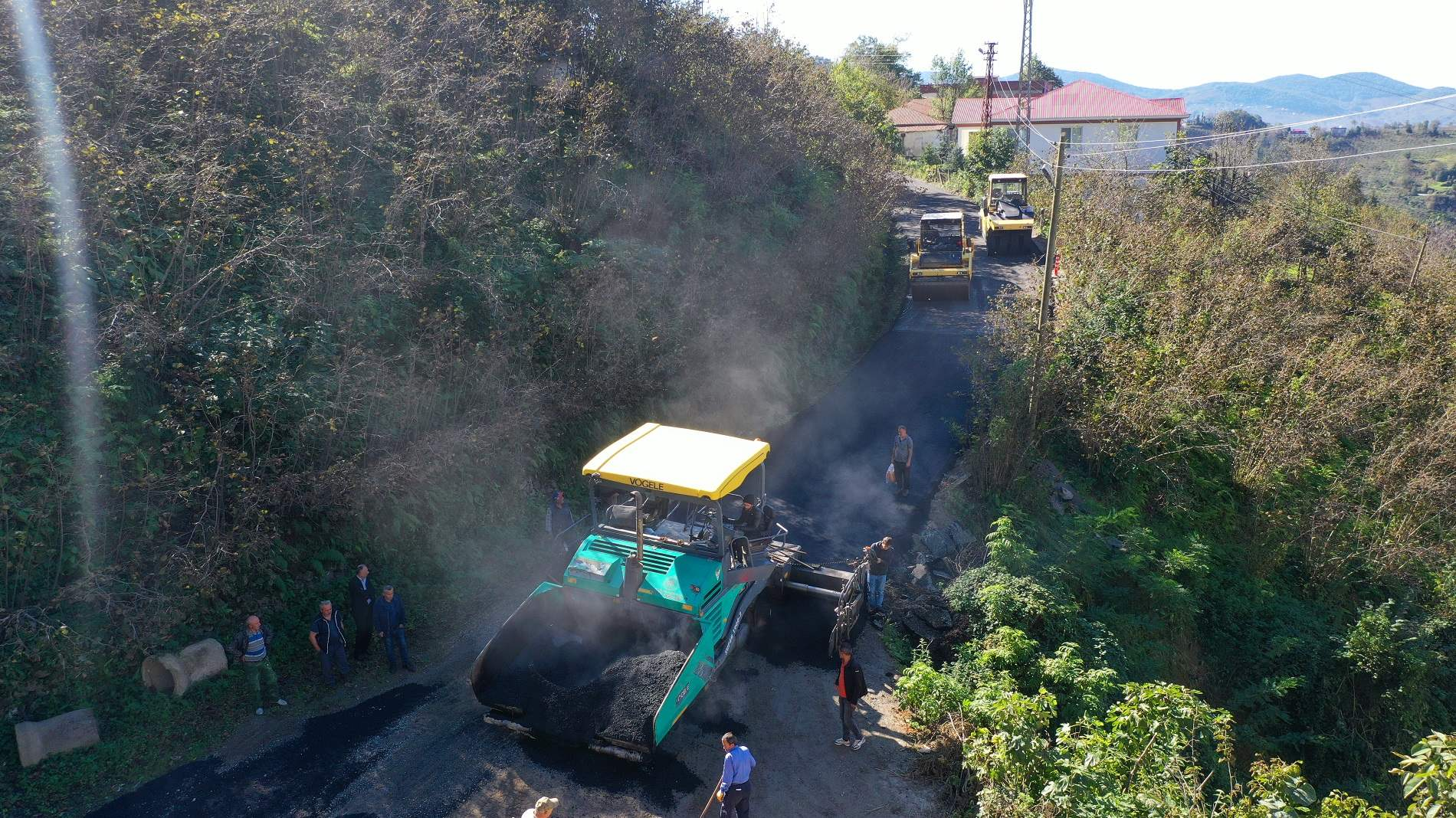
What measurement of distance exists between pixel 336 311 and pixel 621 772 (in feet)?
24.5

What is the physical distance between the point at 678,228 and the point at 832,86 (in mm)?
19670

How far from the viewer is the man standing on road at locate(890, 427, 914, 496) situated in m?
14.7

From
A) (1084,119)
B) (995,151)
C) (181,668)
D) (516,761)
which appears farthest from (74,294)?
(1084,119)

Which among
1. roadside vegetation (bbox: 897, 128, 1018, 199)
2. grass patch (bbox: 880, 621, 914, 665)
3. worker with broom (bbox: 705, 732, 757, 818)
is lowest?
grass patch (bbox: 880, 621, 914, 665)

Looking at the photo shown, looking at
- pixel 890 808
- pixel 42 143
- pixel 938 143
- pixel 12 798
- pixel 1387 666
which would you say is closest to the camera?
pixel 12 798

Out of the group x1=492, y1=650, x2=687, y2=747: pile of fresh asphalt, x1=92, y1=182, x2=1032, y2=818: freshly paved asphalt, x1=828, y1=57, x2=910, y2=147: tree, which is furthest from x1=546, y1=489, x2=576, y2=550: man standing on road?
x1=828, y1=57, x2=910, y2=147: tree

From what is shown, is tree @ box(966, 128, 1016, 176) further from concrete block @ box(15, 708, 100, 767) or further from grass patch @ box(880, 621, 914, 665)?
concrete block @ box(15, 708, 100, 767)

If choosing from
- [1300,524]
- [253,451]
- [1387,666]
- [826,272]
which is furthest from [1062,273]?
[253,451]

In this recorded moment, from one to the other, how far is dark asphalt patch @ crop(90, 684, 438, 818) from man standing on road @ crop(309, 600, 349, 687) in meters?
0.64

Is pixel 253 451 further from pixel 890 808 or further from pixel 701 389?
pixel 701 389

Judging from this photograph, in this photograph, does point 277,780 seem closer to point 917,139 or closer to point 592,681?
point 592,681

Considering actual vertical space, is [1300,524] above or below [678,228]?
below

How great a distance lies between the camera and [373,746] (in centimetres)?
841

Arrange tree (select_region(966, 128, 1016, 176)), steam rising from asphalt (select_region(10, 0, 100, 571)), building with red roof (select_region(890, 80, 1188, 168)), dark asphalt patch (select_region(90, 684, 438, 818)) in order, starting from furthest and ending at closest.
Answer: tree (select_region(966, 128, 1016, 176)) < building with red roof (select_region(890, 80, 1188, 168)) < steam rising from asphalt (select_region(10, 0, 100, 571)) < dark asphalt patch (select_region(90, 684, 438, 818))
